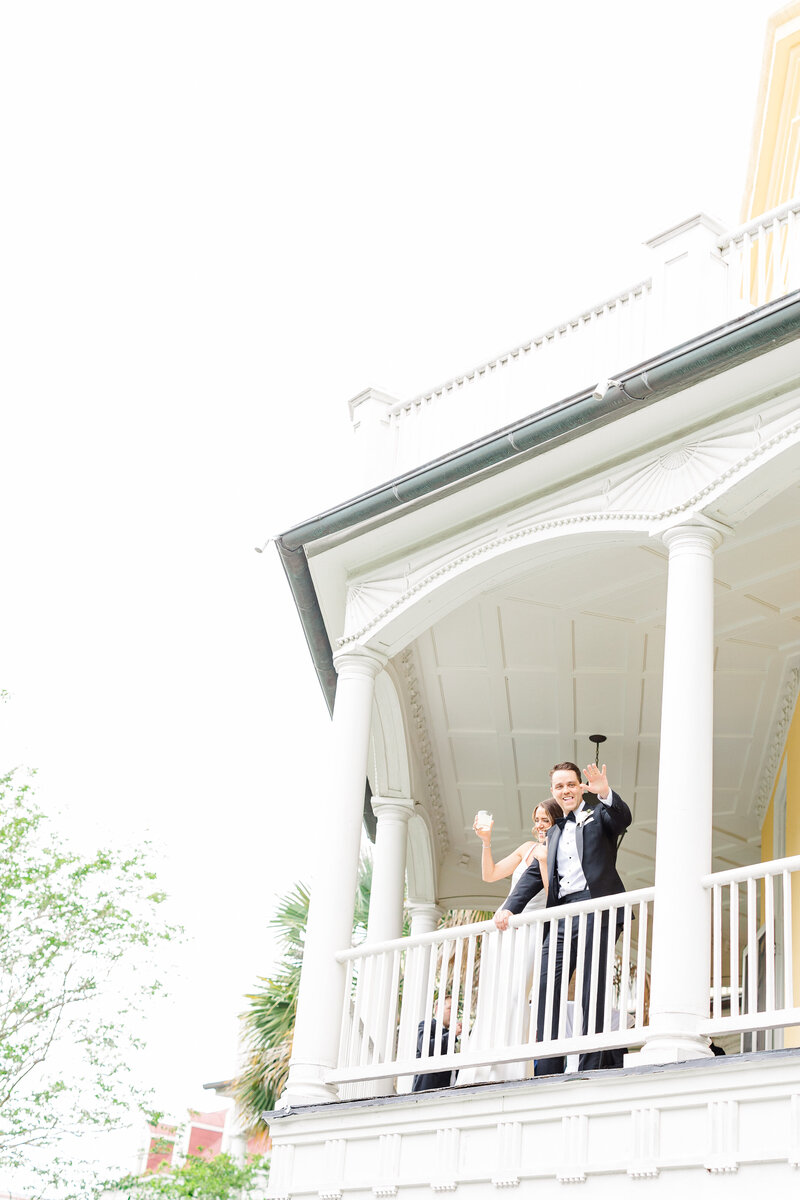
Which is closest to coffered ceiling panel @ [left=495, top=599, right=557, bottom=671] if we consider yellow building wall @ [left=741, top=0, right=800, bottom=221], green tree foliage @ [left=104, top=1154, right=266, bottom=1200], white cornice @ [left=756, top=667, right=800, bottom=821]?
white cornice @ [left=756, top=667, right=800, bottom=821]

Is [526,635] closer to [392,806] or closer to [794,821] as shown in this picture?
[392,806]

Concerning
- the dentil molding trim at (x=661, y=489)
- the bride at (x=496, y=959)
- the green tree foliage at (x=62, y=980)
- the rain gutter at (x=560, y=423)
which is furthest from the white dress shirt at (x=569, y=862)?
the green tree foliage at (x=62, y=980)

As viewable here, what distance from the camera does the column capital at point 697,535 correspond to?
22.5ft

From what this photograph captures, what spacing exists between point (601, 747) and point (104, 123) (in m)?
21.5

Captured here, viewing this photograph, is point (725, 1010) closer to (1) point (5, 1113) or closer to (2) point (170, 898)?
(2) point (170, 898)

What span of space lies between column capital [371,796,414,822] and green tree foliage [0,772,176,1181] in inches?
278

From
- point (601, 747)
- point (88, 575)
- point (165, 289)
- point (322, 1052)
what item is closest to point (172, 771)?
point (88, 575)

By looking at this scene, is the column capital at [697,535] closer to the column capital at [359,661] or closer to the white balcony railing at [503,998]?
the white balcony railing at [503,998]

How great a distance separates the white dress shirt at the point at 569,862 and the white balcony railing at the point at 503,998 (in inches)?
8.0

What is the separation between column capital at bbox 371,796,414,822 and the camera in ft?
35.1

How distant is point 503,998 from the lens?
6.58 meters

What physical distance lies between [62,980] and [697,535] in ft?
39.1

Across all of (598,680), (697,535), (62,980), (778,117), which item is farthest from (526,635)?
(62,980)

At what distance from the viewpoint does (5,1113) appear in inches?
597
